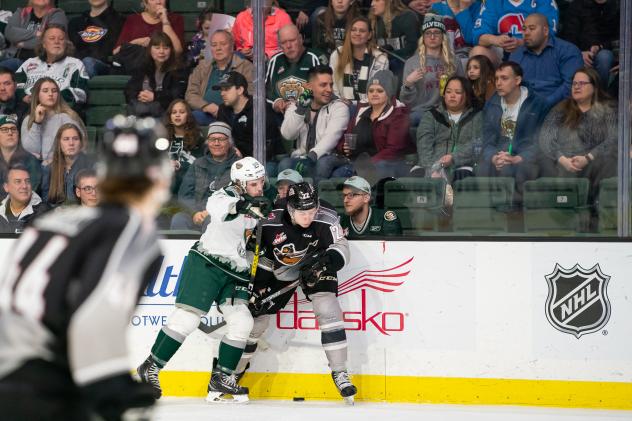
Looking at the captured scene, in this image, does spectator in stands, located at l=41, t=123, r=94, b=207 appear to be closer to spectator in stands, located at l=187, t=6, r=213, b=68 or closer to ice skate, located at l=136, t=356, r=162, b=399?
spectator in stands, located at l=187, t=6, r=213, b=68

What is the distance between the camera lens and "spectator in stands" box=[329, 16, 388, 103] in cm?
584

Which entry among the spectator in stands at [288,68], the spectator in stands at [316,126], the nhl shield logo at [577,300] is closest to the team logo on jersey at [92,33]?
the spectator in stands at [288,68]

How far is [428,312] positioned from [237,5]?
198 centimetres

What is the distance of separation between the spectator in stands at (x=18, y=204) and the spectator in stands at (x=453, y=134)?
2.07 m

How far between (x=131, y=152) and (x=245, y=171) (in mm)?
3198

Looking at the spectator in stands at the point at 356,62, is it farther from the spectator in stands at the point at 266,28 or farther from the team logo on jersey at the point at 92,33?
the team logo on jersey at the point at 92,33

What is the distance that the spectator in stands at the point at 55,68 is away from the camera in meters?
6.10

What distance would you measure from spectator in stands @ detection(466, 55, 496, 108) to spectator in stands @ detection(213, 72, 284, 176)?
106 centimetres

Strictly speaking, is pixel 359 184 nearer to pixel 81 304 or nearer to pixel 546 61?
pixel 546 61

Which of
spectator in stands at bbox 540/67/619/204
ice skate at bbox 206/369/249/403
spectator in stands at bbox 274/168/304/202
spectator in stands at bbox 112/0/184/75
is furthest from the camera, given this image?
spectator in stands at bbox 112/0/184/75

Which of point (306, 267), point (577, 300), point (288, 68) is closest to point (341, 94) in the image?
point (288, 68)

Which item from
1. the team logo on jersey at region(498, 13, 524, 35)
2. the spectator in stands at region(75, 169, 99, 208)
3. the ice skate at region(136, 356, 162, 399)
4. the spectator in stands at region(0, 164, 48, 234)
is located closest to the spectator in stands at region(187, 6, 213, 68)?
the spectator in stands at region(75, 169, 99, 208)

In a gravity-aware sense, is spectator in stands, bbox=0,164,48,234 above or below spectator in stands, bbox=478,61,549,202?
below

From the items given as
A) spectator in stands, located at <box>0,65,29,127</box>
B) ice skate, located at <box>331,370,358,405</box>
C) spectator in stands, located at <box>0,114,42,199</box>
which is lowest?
ice skate, located at <box>331,370,358,405</box>
